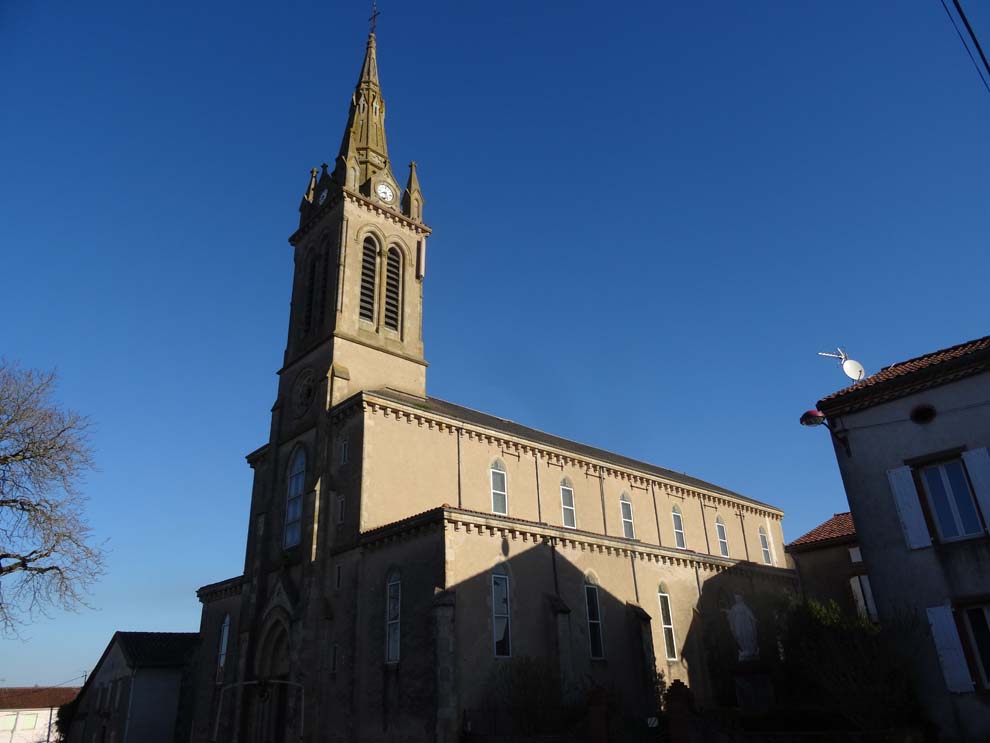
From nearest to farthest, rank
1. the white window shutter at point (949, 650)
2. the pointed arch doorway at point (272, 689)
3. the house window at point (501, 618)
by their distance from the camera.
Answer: the white window shutter at point (949, 650) < the house window at point (501, 618) < the pointed arch doorway at point (272, 689)

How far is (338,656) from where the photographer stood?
25.2 meters

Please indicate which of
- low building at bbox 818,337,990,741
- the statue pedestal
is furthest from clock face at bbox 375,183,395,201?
the statue pedestal

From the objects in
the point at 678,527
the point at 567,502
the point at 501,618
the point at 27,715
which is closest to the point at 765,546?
the point at 678,527

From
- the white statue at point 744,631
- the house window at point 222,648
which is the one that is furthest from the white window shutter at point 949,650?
the house window at point 222,648

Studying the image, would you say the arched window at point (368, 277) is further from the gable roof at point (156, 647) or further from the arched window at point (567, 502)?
the gable roof at point (156, 647)

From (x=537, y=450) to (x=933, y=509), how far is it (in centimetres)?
1799

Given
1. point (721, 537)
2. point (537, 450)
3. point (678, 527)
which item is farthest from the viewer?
point (721, 537)

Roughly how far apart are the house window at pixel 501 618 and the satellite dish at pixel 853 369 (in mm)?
12457

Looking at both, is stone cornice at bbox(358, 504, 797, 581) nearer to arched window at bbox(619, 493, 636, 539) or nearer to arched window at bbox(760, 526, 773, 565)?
arched window at bbox(619, 493, 636, 539)

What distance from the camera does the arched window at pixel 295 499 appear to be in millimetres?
29938

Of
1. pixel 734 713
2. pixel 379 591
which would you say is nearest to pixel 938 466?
pixel 734 713

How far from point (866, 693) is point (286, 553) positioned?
2196cm

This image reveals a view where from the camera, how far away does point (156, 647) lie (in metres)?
38.8

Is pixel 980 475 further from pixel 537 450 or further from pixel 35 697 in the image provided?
pixel 35 697
